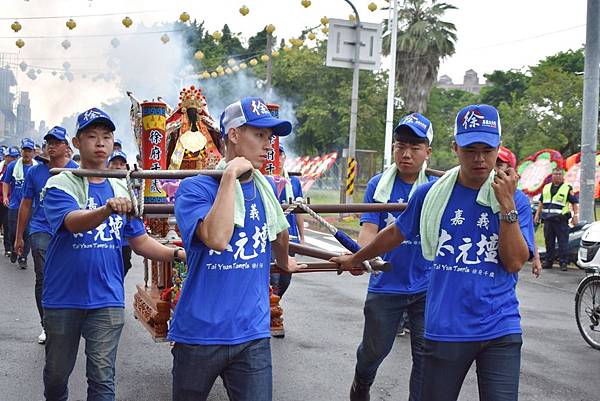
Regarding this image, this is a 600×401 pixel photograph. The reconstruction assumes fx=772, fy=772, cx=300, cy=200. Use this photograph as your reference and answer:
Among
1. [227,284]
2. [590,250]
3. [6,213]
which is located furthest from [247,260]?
[6,213]

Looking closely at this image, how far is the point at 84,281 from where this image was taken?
4320 millimetres

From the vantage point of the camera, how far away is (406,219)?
3.99m

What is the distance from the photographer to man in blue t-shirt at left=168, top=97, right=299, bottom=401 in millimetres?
3250

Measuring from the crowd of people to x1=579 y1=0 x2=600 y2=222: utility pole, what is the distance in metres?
10.7

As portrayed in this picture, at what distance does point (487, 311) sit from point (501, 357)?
8.7 inches

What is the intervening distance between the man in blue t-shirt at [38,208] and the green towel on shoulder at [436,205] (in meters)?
3.73

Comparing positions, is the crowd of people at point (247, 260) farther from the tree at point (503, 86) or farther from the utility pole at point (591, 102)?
the tree at point (503, 86)

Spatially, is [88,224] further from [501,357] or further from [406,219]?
[501,357]

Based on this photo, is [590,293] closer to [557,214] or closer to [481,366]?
[481,366]

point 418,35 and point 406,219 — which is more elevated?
point 418,35

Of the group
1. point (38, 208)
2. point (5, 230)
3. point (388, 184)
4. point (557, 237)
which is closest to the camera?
point (388, 184)

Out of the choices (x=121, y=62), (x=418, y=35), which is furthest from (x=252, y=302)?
(x=418, y=35)

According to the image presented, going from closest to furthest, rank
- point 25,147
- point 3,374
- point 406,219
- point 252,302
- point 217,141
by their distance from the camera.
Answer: point 252,302, point 406,219, point 3,374, point 217,141, point 25,147

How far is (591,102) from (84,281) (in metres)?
11.9
